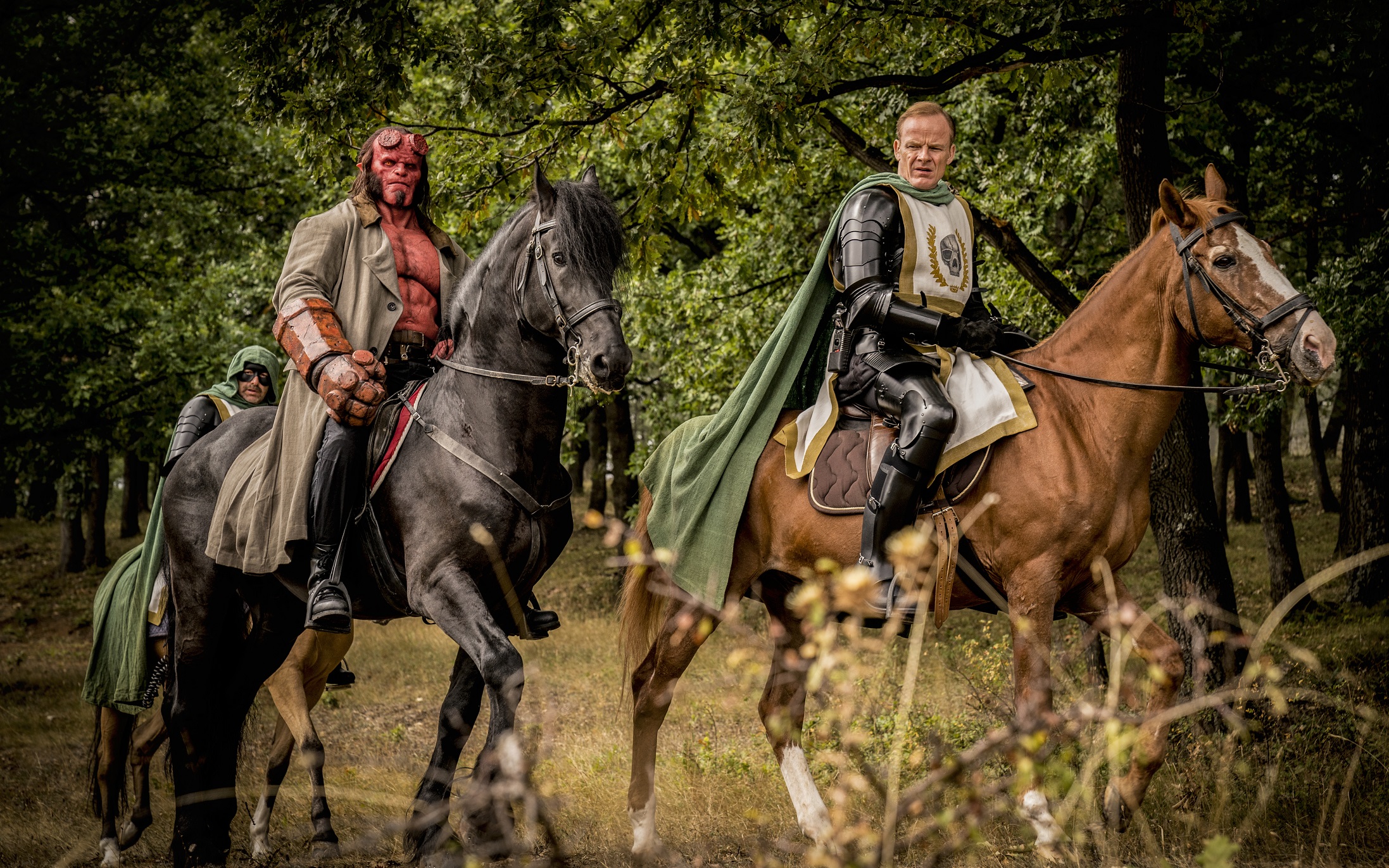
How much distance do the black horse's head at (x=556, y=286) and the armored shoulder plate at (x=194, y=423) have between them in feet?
7.99

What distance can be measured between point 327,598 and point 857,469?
250cm

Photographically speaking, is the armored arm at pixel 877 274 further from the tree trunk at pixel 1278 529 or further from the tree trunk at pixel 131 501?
the tree trunk at pixel 131 501

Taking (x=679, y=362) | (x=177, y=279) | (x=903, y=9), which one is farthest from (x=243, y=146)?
(x=903, y=9)

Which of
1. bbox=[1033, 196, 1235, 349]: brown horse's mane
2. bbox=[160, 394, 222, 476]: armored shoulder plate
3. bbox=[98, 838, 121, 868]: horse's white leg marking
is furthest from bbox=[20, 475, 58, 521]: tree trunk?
bbox=[1033, 196, 1235, 349]: brown horse's mane

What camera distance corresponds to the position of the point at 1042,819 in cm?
435

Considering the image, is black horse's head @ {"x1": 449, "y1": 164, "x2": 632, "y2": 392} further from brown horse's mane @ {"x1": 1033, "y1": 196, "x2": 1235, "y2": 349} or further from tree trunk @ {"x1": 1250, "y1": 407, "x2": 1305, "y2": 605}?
tree trunk @ {"x1": 1250, "y1": 407, "x2": 1305, "y2": 605}

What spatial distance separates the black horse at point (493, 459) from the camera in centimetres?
442

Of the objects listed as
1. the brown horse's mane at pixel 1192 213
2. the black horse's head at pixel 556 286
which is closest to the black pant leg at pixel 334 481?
the black horse's head at pixel 556 286

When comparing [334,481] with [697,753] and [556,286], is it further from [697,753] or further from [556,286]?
[697,753]

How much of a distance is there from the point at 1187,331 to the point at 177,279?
51.9 ft

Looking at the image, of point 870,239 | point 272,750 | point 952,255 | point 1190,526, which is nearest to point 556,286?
point 870,239

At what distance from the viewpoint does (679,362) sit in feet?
50.8

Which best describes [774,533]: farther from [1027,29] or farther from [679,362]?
[679,362]

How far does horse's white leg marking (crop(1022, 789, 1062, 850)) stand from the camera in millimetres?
4059
